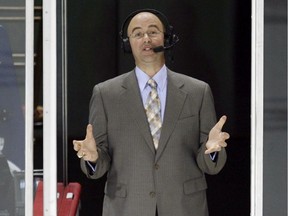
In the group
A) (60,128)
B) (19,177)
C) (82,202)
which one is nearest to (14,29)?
(19,177)

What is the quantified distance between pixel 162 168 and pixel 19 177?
0.63 m

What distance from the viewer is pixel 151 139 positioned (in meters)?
3.02

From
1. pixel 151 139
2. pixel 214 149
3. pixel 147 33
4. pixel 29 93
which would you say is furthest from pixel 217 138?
pixel 29 93

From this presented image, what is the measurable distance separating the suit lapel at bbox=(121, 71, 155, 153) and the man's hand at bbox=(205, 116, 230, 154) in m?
0.33

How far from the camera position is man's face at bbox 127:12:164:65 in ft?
9.96

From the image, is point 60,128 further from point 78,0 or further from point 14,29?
point 14,29

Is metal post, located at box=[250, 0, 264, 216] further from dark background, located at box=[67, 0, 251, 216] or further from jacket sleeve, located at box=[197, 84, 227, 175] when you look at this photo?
dark background, located at box=[67, 0, 251, 216]

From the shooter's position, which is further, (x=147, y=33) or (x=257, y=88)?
(x=147, y=33)

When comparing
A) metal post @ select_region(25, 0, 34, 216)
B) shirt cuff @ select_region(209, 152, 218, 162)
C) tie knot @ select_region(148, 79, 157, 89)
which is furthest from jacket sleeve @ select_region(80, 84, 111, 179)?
shirt cuff @ select_region(209, 152, 218, 162)

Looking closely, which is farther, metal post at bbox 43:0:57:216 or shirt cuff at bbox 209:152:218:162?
shirt cuff at bbox 209:152:218:162

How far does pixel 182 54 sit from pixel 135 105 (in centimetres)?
176

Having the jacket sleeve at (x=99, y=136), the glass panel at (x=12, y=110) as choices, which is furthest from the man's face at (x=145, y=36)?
the glass panel at (x=12, y=110)

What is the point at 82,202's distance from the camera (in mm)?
4820

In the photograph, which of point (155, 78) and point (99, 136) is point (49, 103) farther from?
point (155, 78)
